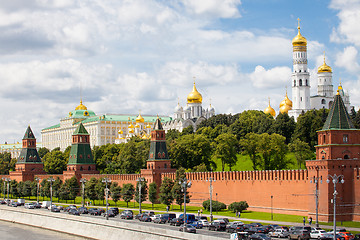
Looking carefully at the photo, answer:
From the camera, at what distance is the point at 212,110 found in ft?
625

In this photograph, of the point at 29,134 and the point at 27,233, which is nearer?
the point at 27,233

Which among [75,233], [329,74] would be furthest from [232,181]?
[329,74]

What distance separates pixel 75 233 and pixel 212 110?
423 ft

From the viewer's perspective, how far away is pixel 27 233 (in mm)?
69250

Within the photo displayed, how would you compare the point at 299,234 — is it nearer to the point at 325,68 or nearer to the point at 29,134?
the point at 29,134

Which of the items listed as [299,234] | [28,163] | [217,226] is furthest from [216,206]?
[28,163]

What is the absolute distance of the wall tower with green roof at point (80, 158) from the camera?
10494 cm

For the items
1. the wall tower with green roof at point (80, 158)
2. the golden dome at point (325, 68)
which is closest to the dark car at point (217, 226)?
the wall tower with green roof at point (80, 158)

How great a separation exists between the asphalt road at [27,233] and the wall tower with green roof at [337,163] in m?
24.0

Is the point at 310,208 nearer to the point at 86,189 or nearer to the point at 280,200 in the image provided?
the point at 280,200

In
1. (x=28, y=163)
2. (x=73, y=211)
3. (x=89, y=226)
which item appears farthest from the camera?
(x=28, y=163)

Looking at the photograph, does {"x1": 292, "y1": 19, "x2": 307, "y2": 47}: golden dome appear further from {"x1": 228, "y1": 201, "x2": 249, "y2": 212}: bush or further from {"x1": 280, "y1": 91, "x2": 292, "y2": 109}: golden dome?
{"x1": 228, "y1": 201, "x2": 249, "y2": 212}: bush

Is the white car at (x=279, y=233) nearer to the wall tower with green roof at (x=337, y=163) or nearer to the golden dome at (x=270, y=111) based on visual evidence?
the wall tower with green roof at (x=337, y=163)

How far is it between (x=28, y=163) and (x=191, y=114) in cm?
6615
